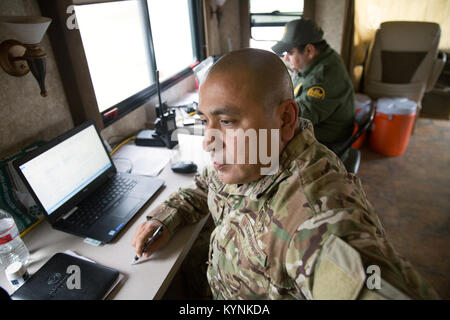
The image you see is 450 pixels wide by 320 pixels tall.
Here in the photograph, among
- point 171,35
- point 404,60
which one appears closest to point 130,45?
point 171,35

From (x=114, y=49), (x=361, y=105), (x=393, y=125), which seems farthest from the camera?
(x=361, y=105)

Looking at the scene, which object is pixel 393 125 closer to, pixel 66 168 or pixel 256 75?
pixel 256 75

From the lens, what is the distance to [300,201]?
28.3 inches

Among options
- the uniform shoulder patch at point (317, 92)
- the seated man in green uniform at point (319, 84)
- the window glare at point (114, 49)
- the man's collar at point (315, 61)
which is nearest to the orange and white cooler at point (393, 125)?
the seated man in green uniform at point (319, 84)

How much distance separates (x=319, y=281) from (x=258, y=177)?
332 millimetres

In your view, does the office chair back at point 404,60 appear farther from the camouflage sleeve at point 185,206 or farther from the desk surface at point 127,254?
the desk surface at point 127,254

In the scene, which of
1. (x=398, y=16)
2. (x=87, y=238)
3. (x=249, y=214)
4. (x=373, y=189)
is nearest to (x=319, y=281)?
(x=249, y=214)

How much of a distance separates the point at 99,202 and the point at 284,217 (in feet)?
2.57

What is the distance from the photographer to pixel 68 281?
2.77ft

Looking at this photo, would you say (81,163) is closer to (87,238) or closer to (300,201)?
(87,238)

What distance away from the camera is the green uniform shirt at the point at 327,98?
6.18 ft

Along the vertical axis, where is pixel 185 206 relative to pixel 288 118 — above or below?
below

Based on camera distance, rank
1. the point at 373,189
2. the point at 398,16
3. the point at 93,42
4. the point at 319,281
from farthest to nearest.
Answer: the point at 398,16 → the point at 373,189 → the point at 93,42 → the point at 319,281

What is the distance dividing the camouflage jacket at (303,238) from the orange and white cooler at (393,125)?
238 centimetres
